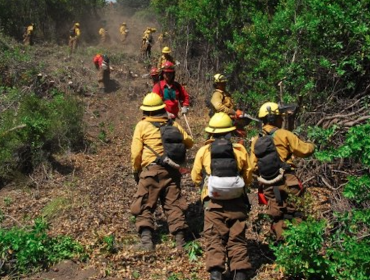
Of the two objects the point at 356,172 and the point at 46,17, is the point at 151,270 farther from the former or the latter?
the point at 46,17

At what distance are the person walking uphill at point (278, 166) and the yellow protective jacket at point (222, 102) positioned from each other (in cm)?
225

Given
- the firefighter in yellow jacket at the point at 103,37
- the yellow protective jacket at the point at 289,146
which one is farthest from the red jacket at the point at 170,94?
the firefighter in yellow jacket at the point at 103,37

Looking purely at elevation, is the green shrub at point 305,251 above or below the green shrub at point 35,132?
above

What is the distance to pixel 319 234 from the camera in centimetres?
410

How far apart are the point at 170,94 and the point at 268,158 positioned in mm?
3099

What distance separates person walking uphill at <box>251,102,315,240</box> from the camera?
16.6 ft

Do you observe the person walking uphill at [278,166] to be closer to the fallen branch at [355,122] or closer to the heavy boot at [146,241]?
the fallen branch at [355,122]

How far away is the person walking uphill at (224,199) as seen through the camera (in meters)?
4.68

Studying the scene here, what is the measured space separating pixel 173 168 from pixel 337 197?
2.28 m

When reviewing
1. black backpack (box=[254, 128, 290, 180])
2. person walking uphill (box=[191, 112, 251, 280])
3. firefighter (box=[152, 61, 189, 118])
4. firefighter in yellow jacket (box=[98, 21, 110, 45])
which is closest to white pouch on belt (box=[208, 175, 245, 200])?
person walking uphill (box=[191, 112, 251, 280])

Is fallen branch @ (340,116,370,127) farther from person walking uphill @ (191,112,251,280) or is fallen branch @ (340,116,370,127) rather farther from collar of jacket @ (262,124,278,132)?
person walking uphill @ (191,112,251,280)

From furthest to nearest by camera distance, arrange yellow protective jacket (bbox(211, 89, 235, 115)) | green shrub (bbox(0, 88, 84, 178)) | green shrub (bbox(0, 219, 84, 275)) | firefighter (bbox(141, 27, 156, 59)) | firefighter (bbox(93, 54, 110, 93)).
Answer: firefighter (bbox(141, 27, 156, 59)), firefighter (bbox(93, 54, 110, 93)), green shrub (bbox(0, 88, 84, 178)), yellow protective jacket (bbox(211, 89, 235, 115)), green shrub (bbox(0, 219, 84, 275))

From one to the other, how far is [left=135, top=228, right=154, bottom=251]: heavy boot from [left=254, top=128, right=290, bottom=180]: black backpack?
1.68 meters

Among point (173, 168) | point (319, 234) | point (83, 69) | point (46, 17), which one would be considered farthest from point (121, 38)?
point (319, 234)
